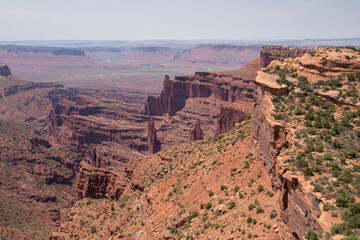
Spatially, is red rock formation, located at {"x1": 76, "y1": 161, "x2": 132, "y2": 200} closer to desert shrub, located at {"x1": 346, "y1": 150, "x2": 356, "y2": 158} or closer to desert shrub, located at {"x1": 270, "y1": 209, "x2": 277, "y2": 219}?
desert shrub, located at {"x1": 270, "y1": 209, "x2": 277, "y2": 219}

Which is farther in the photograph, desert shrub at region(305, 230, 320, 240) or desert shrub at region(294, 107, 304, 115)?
desert shrub at region(294, 107, 304, 115)

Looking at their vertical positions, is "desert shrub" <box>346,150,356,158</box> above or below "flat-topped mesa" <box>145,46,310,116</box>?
above

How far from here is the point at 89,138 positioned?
125 meters

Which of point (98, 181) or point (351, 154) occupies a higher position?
point (351, 154)

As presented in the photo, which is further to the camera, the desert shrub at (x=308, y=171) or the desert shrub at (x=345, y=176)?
the desert shrub at (x=308, y=171)

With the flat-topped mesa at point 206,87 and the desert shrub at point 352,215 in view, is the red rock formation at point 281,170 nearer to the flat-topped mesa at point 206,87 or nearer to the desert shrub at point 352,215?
the desert shrub at point 352,215

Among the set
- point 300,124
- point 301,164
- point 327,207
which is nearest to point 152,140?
point 300,124

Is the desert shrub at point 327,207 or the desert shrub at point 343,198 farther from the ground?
the desert shrub at point 343,198

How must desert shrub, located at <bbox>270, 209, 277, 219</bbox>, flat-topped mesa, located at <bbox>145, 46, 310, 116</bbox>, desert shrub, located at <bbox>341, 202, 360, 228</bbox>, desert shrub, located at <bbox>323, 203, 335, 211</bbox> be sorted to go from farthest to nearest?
flat-topped mesa, located at <bbox>145, 46, 310, 116</bbox>
desert shrub, located at <bbox>270, 209, 277, 219</bbox>
desert shrub, located at <bbox>323, 203, 335, 211</bbox>
desert shrub, located at <bbox>341, 202, 360, 228</bbox>

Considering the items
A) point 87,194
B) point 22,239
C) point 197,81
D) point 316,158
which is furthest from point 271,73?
point 197,81

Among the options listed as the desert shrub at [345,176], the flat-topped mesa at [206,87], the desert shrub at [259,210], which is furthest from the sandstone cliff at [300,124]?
the flat-topped mesa at [206,87]

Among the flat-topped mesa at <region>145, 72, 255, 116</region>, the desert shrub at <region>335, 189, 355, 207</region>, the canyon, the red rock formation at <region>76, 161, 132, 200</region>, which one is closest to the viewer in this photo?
the desert shrub at <region>335, 189, 355, 207</region>

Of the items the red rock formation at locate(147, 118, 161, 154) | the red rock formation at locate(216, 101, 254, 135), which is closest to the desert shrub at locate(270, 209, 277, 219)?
the red rock formation at locate(216, 101, 254, 135)

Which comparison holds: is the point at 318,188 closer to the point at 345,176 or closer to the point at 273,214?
the point at 345,176
